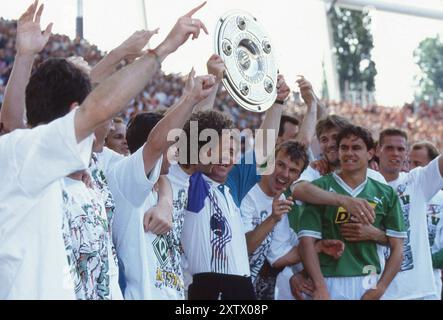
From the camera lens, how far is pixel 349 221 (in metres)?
5.09

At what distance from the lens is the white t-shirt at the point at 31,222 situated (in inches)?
101

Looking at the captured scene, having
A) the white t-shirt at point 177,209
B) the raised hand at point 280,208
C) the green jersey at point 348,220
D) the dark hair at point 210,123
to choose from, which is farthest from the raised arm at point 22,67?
the green jersey at point 348,220

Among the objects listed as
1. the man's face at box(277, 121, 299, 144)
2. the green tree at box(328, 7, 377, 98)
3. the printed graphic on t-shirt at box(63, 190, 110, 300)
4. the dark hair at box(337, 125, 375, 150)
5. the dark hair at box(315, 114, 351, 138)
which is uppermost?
the green tree at box(328, 7, 377, 98)

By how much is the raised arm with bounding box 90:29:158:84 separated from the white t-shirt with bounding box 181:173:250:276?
0.74m

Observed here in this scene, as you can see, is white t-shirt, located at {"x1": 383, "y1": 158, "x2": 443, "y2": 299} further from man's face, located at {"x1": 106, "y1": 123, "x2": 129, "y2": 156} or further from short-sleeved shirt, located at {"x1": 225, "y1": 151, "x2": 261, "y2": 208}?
man's face, located at {"x1": 106, "y1": 123, "x2": 129, "y2": 156}

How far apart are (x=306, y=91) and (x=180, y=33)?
2758 mm

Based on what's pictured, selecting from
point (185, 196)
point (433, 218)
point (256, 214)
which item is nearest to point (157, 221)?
point (185, 196)

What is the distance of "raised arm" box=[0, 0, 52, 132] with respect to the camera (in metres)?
3.32

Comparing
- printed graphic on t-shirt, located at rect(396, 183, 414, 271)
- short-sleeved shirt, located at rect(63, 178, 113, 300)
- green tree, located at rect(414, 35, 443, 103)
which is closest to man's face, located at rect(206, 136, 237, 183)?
short-sleeved shirt, located at rect(63, 178, 113, 300)

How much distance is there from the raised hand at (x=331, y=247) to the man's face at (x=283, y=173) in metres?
0.43

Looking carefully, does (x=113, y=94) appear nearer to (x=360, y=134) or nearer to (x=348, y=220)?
(x=348, y=220)
